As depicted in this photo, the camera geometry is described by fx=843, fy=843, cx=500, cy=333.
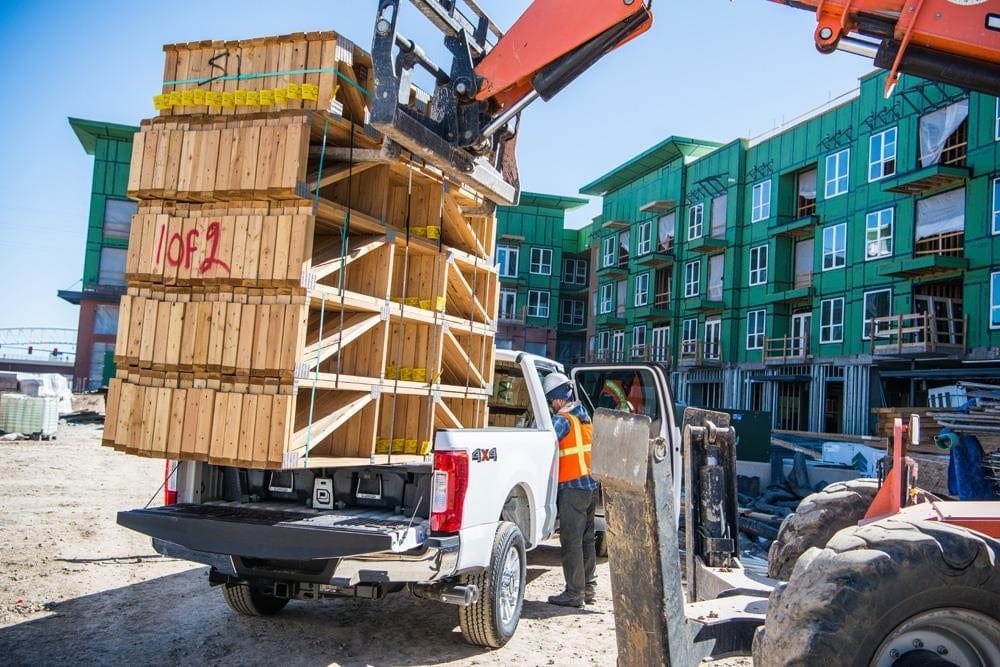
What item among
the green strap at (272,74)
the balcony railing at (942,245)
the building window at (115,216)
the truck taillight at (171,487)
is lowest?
the truck taillight at (171,487)

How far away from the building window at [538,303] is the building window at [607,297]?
4.93 m

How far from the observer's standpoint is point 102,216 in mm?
51938

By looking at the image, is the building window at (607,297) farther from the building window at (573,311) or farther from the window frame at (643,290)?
the building window at (573,311)

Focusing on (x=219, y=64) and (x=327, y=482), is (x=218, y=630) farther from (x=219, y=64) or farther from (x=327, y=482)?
(x=219, y=64)

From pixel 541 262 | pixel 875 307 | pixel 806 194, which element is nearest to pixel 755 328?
pixel 806 194

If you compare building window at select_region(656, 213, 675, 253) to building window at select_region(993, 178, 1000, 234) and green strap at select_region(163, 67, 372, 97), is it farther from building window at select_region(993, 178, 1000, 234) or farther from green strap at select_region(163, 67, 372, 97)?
green strap at select_region(163, 67, 372, 97)

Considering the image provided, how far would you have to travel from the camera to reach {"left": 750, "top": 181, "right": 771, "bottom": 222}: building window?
39763 mm

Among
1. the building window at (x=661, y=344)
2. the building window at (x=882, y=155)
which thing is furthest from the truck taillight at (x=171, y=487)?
the building window at (x=661, y=344)

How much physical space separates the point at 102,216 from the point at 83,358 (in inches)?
346

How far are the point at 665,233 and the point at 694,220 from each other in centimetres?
318

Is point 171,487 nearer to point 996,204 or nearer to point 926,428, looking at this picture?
point 926,428

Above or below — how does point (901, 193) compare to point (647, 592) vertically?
above

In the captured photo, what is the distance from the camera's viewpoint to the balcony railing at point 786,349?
36.1 metres

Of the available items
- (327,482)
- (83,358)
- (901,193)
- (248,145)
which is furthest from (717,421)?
(83,358)
